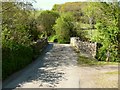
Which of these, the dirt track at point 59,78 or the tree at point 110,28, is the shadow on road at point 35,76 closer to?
the dirt track at point 59,78

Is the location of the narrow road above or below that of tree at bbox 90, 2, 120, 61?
below

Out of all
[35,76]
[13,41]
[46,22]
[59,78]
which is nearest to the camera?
[59,78]

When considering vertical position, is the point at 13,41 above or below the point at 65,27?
below

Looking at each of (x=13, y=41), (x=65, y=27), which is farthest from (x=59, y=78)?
(x=65, y=27)

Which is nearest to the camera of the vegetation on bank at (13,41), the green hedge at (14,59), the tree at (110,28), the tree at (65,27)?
the tree at (110,28)

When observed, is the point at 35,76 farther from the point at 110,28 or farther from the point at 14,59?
the point at 110,28

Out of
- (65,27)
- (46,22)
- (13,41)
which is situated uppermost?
(46,22)

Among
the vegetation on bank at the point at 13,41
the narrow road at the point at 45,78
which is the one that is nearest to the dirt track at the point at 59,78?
the narrow road at the point at 45,78

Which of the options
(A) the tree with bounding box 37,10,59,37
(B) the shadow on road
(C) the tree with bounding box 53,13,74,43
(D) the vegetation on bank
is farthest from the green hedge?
(A) the tree with bounding box 37,10,59,37

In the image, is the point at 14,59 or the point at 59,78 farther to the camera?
the point at 14,59

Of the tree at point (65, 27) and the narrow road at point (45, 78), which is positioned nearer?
the narrow road at point (45, 78)

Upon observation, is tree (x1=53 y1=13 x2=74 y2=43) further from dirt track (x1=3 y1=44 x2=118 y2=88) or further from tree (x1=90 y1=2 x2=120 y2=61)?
tree (x1=90 y1=2 x2=120 y2=61)

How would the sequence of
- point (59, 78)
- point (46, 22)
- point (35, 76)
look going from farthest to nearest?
point (46, 22) → point (35, 76) → point (59, 78)

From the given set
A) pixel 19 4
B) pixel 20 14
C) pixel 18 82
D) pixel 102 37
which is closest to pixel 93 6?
pixel 102 37
